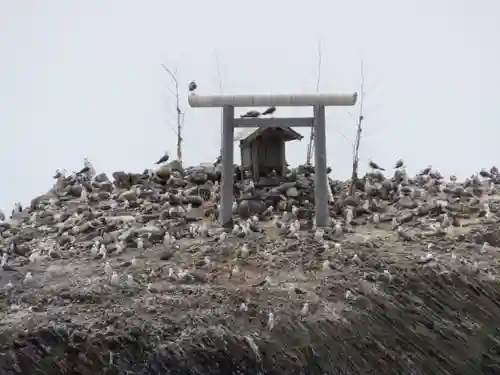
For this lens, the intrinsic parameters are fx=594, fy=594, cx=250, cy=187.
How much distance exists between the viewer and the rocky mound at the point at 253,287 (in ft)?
12.4

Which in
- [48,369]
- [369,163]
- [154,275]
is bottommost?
[48,369]

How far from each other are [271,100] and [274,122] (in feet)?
0.77

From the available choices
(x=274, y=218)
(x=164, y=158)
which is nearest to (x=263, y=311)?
(x=274, y=218)

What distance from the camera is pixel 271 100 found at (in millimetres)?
5238

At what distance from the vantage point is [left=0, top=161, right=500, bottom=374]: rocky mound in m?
3.77

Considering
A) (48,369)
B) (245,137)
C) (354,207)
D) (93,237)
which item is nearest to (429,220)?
(354,207)

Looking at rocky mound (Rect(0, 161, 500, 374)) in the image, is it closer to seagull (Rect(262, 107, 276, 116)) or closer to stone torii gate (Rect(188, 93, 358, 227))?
stone torii gate (Rect(188, 93, 358, 227))

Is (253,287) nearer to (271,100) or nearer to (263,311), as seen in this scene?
(263,311)

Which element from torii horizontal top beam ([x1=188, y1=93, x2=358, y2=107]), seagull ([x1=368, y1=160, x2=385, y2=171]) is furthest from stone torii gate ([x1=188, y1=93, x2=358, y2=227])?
seagull ([x1=368, y1=160, x2=385, y2=171])

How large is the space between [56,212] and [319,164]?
8.73 feet

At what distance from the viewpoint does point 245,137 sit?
19.9 ft

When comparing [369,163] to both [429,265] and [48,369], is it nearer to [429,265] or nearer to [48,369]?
[429,265]

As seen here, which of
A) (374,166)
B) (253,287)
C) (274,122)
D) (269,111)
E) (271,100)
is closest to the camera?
(253,287)

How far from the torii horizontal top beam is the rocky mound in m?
0.98
